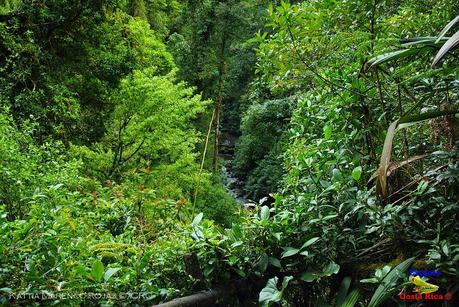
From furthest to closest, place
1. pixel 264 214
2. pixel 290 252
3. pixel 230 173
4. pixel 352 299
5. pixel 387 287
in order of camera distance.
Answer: pixel 230 173 → pixel 264 214 → pixel 290 252 → pixel 352 299 → pixel 387 287

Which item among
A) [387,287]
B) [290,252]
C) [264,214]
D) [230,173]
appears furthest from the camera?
[230,173]

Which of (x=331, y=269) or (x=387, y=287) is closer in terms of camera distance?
(x=387, y=287)

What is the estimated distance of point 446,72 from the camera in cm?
168

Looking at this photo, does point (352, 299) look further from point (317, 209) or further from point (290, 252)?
point (317, 209)

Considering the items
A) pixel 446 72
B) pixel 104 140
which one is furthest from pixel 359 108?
pixel 104 140

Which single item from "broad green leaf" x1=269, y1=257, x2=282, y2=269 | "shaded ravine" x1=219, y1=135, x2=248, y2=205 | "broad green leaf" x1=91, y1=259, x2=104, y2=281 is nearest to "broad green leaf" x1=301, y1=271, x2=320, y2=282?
"broad green leaf" x1=269, y1=257, x2=282, y2=269

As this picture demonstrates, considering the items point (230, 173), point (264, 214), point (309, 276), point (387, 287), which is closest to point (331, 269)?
point (309, 276)

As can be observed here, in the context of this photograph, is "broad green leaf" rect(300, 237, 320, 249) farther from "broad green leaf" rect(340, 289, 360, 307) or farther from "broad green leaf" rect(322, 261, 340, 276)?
"broad green leaf" rect(340, 289, 360, 307)

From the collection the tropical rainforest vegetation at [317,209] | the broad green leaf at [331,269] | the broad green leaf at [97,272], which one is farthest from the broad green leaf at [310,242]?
the broad green leaf at [97,272]

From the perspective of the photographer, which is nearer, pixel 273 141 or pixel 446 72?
pixel 446 72

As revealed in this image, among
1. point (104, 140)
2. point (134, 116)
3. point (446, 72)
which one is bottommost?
point (104, 140)

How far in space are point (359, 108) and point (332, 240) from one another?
3.02 ft

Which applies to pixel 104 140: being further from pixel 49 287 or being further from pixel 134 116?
pixel 49 287

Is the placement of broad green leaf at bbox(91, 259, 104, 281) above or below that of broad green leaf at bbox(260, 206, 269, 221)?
below
